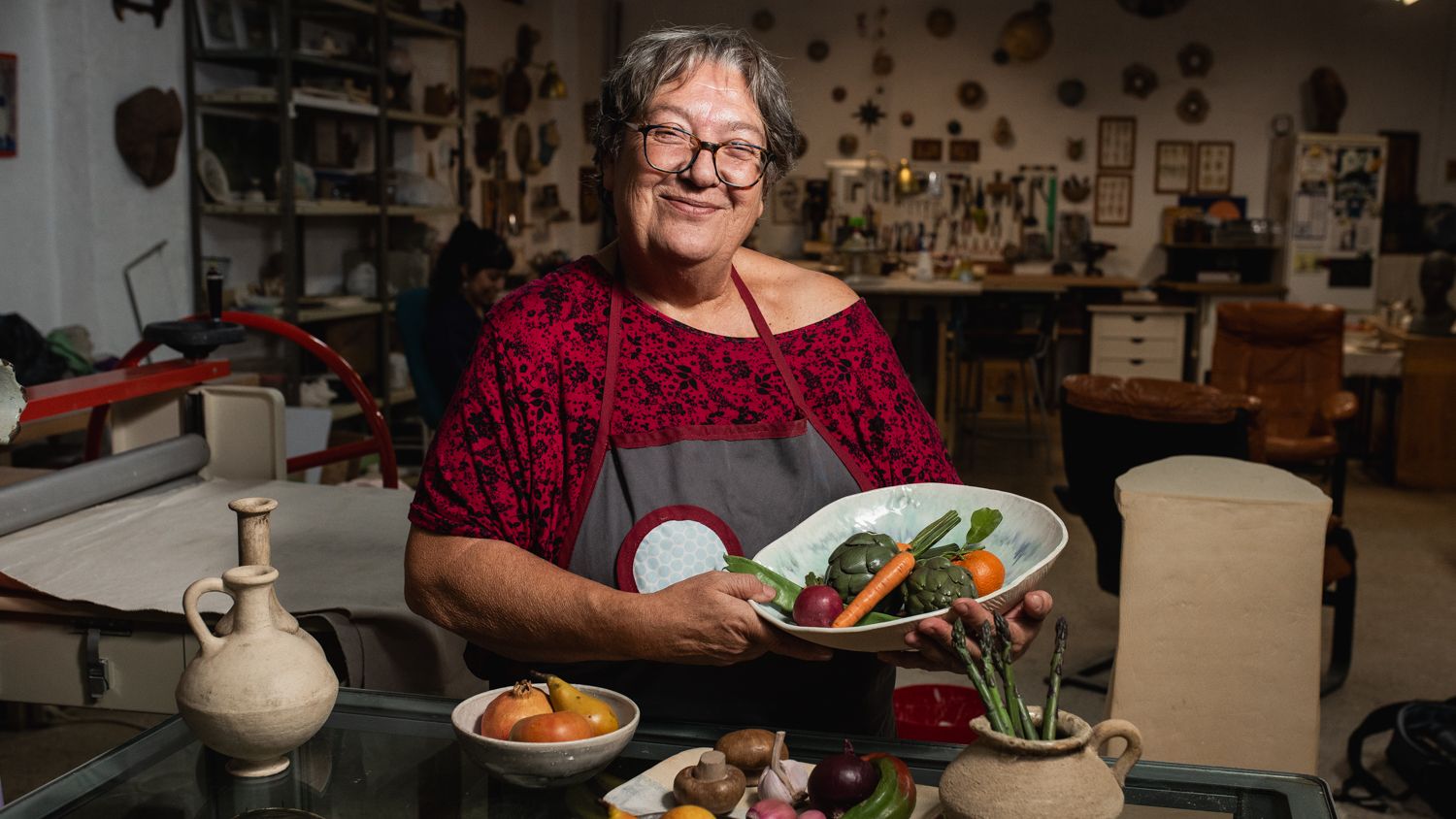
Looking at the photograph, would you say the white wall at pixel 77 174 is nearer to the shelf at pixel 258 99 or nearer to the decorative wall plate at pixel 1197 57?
the shelf at pixel 258 99

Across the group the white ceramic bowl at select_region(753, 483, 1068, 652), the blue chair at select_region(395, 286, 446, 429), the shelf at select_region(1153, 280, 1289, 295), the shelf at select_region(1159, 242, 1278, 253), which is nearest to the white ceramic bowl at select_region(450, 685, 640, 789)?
the white ceramic bowl at select_region(753, 483, 1068, 652)

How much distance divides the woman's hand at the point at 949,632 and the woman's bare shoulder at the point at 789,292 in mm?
557

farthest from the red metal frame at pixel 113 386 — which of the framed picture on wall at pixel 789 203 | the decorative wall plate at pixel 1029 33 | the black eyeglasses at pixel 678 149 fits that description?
the decorative wall plate at pixel 1029 33

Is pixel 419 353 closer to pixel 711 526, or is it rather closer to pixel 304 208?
pixel 304 208

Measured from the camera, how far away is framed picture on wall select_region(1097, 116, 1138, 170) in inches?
367

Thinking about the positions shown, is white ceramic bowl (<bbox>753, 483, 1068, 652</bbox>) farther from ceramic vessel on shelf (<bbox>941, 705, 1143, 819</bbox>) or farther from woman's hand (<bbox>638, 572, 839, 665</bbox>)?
ceramic vessel on shelf (<bbox>941, 705, 1143, 819</bbox>)

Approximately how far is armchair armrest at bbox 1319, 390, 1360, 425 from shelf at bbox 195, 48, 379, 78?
4609mm

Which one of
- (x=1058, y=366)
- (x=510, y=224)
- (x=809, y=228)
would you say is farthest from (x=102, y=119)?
(x=1058, y=366)

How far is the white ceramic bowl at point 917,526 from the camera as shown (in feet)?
5.07

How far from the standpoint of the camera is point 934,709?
262 cm

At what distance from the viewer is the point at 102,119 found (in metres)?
4.45

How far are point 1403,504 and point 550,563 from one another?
20.2 ft

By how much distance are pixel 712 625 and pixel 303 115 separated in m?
4.91

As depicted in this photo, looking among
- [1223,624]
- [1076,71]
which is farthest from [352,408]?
[1076,71]
